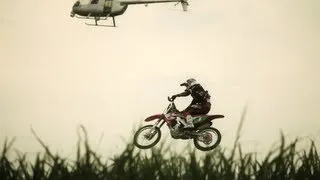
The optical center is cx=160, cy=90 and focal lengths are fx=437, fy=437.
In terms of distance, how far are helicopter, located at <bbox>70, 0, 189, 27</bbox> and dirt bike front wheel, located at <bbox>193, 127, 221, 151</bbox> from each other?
1.84ft

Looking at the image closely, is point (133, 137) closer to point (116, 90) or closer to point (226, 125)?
point (116, 90)

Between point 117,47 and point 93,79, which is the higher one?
point 117,47

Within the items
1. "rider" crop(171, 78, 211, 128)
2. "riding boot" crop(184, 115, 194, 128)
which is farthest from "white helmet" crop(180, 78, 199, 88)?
"riding boot" crop(184, 115, 194, 128)

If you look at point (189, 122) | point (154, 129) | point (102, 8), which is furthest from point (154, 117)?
point (102, 8)

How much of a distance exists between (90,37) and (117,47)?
128 millimetres

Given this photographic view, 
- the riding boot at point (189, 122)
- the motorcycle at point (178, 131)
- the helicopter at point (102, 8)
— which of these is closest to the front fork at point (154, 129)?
the motorcycle at point (178, 131)

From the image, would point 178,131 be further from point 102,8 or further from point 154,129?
point 102,8

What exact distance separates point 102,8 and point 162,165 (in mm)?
754

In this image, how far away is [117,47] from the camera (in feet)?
6.47

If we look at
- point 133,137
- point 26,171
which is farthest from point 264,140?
point 26,171

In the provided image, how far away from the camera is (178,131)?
193cm

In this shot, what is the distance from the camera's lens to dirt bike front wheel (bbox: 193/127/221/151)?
1.90 metres

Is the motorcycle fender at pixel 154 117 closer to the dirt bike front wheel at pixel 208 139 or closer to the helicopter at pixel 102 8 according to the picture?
the dirt bike front wheel at pixel 208 139

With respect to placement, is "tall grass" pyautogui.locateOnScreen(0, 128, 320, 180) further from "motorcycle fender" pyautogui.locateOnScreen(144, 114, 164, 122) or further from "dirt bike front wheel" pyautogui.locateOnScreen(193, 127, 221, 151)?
"motorcycle fender" pyautogui.locateOnScreen(144, 114, 164, 122)
